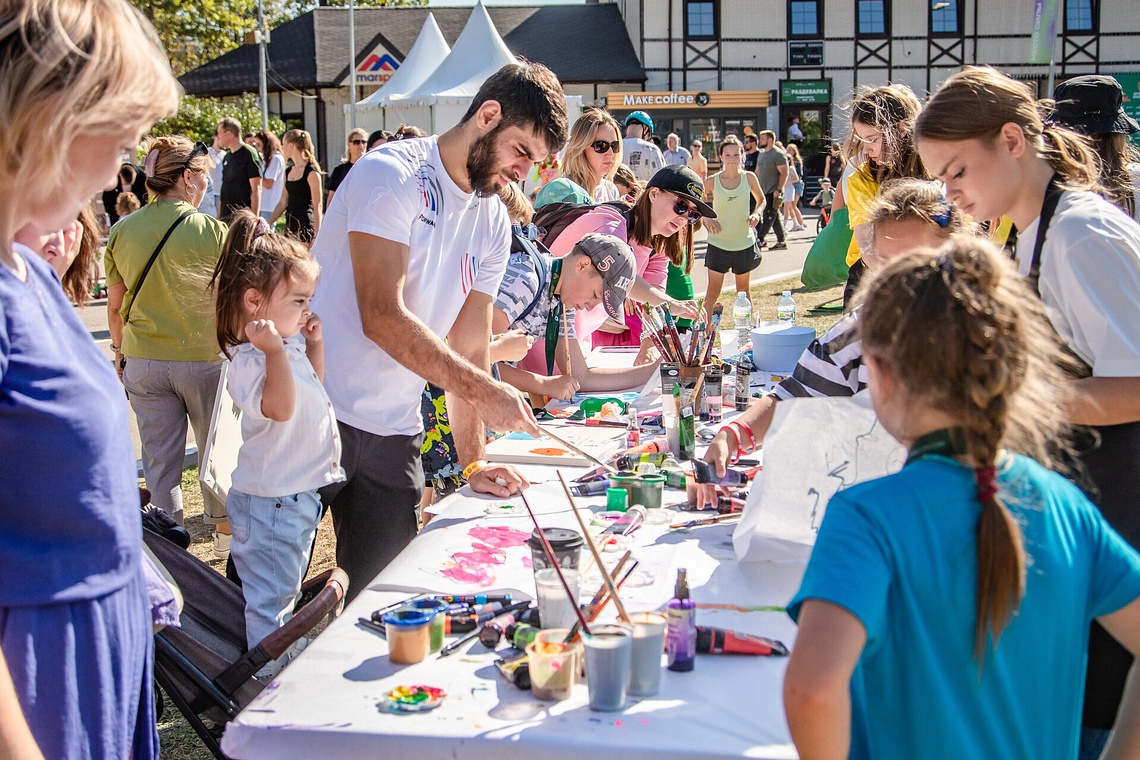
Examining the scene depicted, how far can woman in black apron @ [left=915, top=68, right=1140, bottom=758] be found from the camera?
1.69 metres

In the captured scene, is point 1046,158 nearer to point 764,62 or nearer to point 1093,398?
point 1093,398

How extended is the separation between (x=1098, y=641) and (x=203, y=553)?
3.36 metres

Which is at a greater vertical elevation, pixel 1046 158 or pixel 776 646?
pixel 1046 158

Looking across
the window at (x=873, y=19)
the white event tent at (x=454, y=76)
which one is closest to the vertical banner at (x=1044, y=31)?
the white event tent at (x=454, y=76)

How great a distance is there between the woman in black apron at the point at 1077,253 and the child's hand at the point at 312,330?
1.46 meters

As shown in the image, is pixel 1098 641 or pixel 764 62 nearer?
pixel 1098 641

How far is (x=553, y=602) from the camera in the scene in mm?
1666

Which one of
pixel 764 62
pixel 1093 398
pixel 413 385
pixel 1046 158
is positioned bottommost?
pixel 413 385

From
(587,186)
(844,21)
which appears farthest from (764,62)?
(587,186)

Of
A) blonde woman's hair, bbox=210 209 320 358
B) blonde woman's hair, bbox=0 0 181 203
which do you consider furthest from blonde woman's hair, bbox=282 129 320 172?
blonde woman's hair, bbox=0 0 181 203

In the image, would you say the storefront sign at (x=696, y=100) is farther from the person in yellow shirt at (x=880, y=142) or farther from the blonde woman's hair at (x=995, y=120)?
the blonde woman's hair at (x=995, y=120)

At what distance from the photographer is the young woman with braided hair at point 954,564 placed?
109 cm

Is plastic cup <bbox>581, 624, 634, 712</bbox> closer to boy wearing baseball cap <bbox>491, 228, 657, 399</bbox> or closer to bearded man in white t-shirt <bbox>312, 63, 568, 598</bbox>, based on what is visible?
bearded man in white t-shirt <bbox>312, 63, 568, 598</bbox>

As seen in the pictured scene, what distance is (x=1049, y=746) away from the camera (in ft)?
3.98
